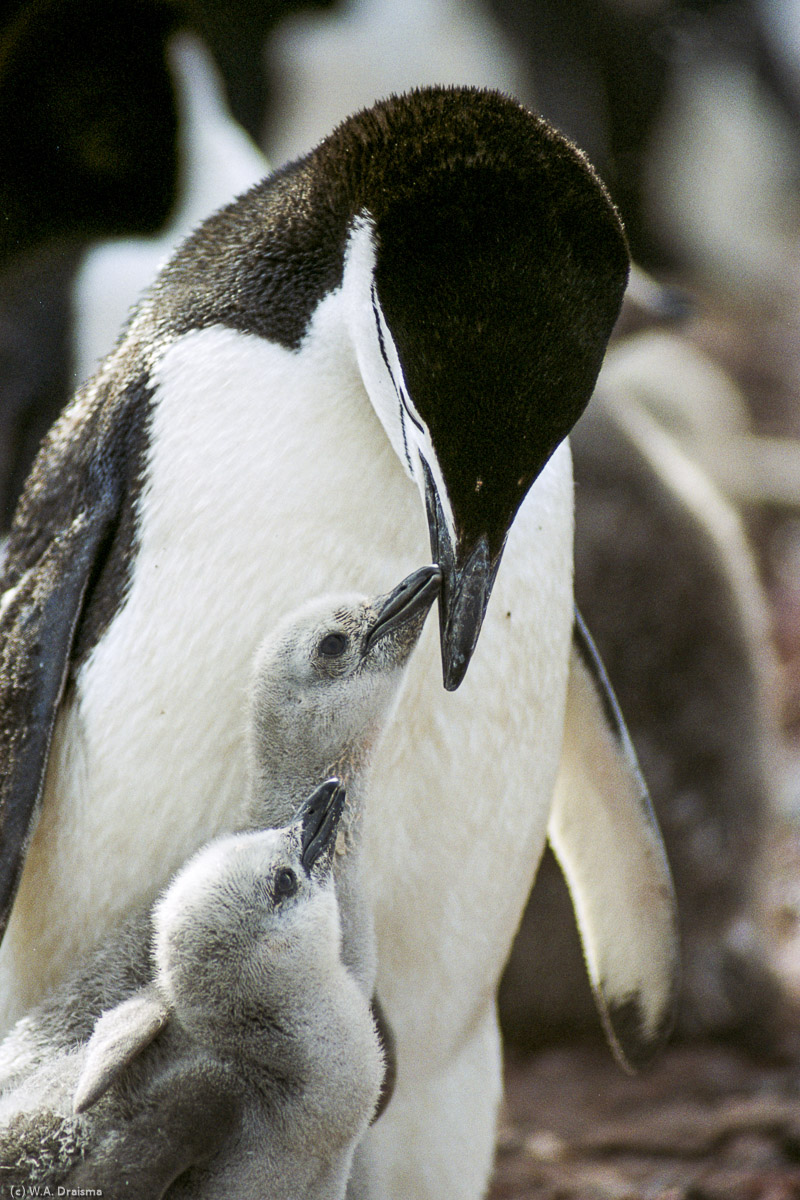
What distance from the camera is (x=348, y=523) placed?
1180 millimetres

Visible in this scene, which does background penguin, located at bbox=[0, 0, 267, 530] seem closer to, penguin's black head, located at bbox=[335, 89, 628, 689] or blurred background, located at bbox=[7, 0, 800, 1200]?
blurred background, located at bbox=[7, 0, 800, 1200]

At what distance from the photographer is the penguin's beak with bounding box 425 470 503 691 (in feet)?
3.31

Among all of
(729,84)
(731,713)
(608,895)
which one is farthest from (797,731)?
(729,84)

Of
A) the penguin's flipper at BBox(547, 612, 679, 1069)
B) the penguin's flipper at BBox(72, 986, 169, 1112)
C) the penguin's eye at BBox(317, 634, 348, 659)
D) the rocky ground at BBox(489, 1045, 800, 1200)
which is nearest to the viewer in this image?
the penguin's flipper at BBox(72, 986, 169, 1112)

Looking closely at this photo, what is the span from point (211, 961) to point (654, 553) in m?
1.42

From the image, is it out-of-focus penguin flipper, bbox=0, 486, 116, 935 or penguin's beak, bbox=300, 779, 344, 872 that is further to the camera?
out-of-focus penguin flipper, bbox=0, 486, 116, 935

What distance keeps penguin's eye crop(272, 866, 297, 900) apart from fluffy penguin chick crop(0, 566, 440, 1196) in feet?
0.04

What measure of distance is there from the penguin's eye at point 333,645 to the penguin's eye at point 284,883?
6.8 inches

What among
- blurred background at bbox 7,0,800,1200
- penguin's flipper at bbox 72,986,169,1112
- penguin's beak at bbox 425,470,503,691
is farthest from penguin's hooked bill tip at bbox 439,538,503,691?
blurred background at bbox 7,0,800,1200

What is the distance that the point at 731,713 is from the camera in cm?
234

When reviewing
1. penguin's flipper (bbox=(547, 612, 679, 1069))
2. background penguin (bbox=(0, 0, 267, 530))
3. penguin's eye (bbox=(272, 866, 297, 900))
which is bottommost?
penguin's flipper (bbox=(547, 612, 679, 1069))

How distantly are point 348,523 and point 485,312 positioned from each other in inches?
10.2

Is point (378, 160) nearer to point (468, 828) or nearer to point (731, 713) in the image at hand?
point (468, 828)

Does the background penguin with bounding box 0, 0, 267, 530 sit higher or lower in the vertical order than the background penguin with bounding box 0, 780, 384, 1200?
higher
